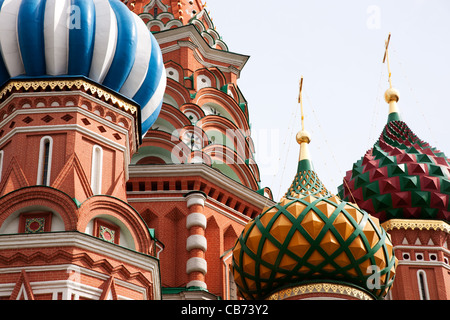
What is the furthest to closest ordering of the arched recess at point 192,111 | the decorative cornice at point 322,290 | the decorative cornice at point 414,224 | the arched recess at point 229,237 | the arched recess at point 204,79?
the arched recess at point 204,79 → the arched recess at point 192,111 → the decorative cornice at point 414,224 → the arched recess at point 229,237 → the decorative cornice at point 322,290

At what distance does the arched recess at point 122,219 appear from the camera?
1210 cm

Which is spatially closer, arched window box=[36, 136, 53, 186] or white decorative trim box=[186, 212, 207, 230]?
arched window box=[36, 136, 53, 186]

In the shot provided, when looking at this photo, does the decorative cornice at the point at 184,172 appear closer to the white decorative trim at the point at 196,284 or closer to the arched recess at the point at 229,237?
the arched recess at the point at 229,237

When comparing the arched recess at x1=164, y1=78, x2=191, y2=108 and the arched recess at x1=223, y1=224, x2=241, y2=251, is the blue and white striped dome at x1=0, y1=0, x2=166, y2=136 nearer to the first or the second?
the arched recess at x1=223, y1=224, x2=241, y2=251

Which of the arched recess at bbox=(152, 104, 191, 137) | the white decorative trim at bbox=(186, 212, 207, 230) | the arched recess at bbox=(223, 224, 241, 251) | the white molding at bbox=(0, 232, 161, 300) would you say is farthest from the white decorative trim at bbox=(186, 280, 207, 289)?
the white molding at bbox=(0, 232, 161, 300)

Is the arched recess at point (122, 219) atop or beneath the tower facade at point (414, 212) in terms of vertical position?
beneath

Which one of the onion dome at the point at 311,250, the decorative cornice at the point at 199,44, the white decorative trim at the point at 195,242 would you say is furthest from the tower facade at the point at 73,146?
the decorative cornice at the point at 199,44

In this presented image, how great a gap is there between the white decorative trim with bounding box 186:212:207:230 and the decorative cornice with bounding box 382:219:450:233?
332cm

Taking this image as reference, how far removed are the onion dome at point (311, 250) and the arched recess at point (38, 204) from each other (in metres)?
3.24

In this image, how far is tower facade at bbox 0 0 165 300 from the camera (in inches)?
450

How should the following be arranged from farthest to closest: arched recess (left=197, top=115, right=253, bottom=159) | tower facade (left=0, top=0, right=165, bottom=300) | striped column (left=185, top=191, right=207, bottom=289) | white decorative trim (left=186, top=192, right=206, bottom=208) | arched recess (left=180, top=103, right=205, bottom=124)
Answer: arched recess (left=197, top=115, right=253, bottom=159) → arched recess (left=180, top=103, right=205, bottom=124) → white decorative trim (left=186, top=192, right=206, bottom=208) → striped column (left=185, top=191, right=207, bottom=289) → tower facade (left=0, top=0, right=165, bottom=300)

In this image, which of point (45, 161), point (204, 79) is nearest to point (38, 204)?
point (45, 161)

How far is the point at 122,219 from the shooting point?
12305mm
